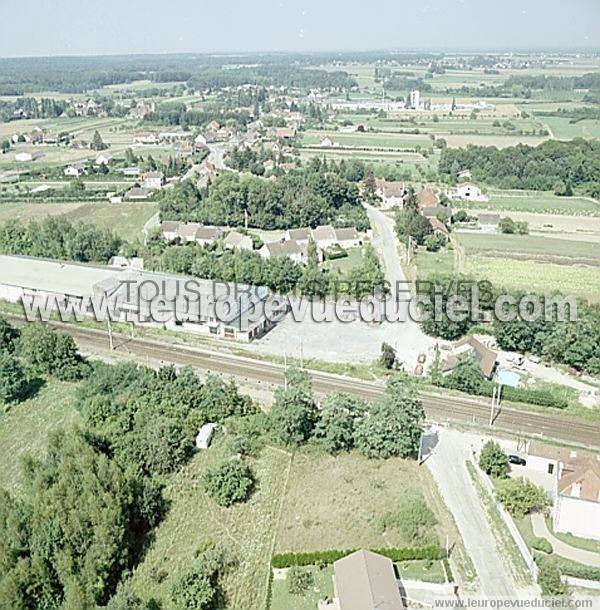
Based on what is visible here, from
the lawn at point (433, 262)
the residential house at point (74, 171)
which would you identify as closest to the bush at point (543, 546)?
the lawn at point (433, 262)

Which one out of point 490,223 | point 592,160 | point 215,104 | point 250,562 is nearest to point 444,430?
point 250,562

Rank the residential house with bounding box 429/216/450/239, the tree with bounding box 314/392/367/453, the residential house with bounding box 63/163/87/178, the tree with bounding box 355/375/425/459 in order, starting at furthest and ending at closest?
the residential house with bounding box 63/163/87/178, the residential house with bounding box 429/216/450/239, the tree with bounding box 314/392/367/453, the tree with bounding box 355/375/425/459

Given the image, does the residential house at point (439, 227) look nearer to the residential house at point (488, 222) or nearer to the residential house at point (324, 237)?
the residential house at point (488, 222)

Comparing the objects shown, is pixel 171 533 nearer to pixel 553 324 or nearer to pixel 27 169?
pixel 553 324

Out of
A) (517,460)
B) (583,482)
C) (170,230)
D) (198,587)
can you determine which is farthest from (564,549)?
(170,230)

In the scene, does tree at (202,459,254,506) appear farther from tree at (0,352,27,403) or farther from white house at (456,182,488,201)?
white house at (456,182,488,201)

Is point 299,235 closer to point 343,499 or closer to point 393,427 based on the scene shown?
point 393,427

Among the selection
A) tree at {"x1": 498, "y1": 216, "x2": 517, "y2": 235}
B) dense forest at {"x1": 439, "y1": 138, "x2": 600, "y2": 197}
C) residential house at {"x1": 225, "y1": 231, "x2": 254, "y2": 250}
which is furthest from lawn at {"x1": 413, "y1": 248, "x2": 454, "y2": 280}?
dense forest at {"x1": 439, "y1": 138, "x2": 600, "y2": 197}
